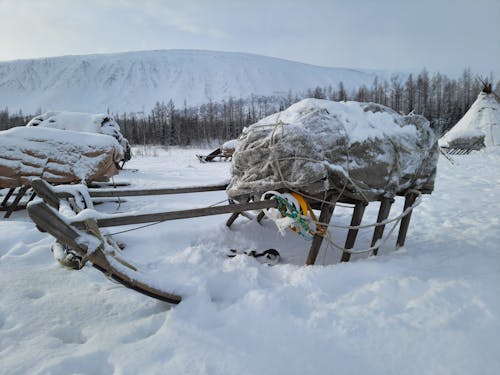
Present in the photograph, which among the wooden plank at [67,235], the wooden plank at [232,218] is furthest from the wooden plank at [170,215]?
the wooden plank at [232,218]

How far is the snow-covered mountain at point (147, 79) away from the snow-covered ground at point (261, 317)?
108651 mm

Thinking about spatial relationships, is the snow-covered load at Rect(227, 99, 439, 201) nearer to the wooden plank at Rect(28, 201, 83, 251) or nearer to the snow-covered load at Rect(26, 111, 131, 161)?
the wooden plank at Rect(28, 201, 83, 251)

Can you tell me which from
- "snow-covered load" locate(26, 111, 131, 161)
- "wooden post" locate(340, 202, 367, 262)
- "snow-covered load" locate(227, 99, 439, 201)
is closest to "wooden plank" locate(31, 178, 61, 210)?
"snow-covered load" locate(227, 99, 439, 201)

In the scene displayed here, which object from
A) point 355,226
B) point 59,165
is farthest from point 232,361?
point 59,165

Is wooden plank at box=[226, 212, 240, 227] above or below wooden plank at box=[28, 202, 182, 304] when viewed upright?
below

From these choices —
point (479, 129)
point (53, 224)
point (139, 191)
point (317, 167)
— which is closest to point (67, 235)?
point (53, 224)

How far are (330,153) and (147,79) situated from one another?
458ft

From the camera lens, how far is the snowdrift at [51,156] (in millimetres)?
4809

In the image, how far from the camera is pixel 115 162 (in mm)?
5844

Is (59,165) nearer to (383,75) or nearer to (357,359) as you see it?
(357,359)

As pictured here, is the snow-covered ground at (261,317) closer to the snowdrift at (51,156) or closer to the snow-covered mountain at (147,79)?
the snowdrift at (51,156)

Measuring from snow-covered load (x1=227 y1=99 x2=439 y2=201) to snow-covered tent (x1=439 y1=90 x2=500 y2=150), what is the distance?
21.3m

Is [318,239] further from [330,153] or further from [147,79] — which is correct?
[147,79]

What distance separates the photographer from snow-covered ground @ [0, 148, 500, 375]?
1474 mm
